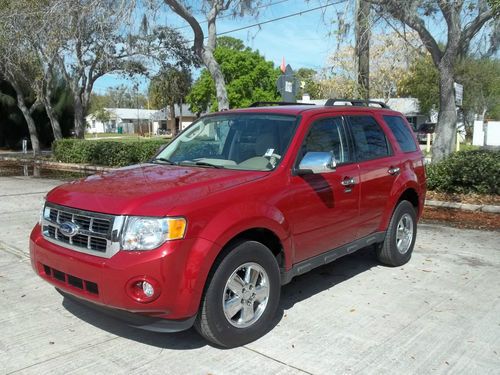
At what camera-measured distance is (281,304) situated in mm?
4789

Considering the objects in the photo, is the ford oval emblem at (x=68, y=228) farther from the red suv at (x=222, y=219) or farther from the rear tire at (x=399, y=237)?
the rear tire at (x=399, y=237)

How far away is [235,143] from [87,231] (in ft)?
5.65

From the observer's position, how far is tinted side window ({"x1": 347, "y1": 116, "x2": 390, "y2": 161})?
5.25 meters

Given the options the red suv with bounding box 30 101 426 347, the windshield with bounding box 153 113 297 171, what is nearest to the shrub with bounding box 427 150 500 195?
the red suv with bounding box 30 101 426 347

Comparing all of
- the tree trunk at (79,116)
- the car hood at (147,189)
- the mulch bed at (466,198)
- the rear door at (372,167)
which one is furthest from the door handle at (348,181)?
the tree trunk at (79,116)

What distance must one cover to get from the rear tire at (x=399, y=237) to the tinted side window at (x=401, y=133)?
70 centimetres

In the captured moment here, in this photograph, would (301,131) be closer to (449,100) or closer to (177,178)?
(177,178)

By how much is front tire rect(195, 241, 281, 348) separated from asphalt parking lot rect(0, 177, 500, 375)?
146 mm

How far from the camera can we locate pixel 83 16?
42.0 ft

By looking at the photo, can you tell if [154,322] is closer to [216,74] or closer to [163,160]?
[163,160]

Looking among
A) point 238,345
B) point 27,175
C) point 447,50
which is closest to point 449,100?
point 447,50

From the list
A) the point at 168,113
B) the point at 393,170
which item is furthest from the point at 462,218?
the point at 168,113

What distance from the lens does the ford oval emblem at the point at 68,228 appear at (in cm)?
365

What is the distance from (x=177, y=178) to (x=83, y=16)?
34.2 ft
